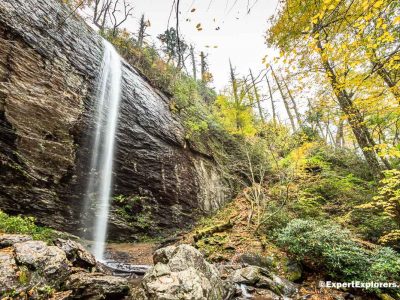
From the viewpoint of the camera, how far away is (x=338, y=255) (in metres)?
5.54

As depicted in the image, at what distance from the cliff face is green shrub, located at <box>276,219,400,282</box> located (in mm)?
5139

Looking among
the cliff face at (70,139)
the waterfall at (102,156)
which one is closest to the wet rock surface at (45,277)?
the cliff face at (70,139)

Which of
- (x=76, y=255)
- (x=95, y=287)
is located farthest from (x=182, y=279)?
(x=76, y=255)

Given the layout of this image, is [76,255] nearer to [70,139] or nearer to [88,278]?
[88,278]

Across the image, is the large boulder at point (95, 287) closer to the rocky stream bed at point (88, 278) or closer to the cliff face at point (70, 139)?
the rocky stream bed at point (88, 278)

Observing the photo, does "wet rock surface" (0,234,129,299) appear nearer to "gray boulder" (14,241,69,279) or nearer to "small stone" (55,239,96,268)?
"gray boulder" (14,241,69,279)

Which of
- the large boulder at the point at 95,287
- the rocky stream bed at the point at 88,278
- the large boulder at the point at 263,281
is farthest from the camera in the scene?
the large boulder at the point at 263,281

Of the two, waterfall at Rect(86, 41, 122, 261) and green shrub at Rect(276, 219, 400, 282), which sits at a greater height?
waterfall at Rect(86, 41, 122, 261)

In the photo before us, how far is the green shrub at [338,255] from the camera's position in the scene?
5090 mm

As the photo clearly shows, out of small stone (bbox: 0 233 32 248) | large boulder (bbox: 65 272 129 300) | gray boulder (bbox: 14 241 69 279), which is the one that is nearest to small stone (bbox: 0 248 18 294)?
gray boulder (bbox: 14 241 69 279)

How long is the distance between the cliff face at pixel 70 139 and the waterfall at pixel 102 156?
249mm

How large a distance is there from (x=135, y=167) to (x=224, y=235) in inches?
170

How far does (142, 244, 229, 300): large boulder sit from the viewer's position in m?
3.59

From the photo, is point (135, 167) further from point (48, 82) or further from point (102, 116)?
point (48, 82)
